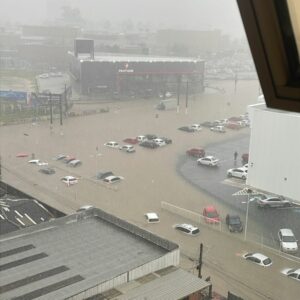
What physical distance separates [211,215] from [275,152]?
1.70 feet

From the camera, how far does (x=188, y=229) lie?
2547mm

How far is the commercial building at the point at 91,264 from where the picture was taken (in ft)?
5.00

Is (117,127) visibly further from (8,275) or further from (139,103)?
(8,275)

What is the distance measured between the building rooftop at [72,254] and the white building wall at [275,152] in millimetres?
969

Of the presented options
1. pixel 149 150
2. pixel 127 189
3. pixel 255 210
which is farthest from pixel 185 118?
pixel 255 210

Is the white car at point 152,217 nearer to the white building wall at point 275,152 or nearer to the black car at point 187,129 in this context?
the white building wall at point 275,152

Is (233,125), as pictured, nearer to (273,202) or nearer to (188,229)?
(273,202)

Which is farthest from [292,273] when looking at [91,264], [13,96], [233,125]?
A: [13,96]

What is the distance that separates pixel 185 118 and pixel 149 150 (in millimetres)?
1739

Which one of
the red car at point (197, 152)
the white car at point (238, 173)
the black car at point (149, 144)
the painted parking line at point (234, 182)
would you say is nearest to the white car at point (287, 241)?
the painted parking line at point (234, 182)

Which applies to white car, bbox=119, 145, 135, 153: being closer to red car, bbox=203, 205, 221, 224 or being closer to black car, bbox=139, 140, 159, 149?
black car, bbox=139, 140, 159, 149

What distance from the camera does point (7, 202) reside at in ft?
8.09

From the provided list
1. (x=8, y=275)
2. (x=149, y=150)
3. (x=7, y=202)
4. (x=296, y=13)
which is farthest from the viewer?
(x=149, y=150)

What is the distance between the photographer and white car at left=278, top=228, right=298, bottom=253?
2346mm
